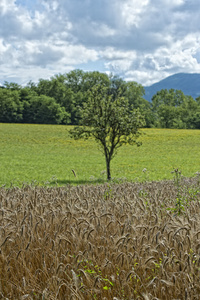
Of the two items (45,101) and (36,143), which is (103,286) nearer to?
Answer: (36,143)

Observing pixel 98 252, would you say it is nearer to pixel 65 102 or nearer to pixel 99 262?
pixel 99 262

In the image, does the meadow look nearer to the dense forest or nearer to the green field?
the green field

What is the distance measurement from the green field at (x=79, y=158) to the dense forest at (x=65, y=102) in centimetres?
2650

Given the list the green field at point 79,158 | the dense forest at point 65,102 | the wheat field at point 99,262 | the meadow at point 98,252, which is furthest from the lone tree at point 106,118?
the dense forest at point 65,102

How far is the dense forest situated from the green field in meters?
26.5

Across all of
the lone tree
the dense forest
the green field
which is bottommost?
the green field

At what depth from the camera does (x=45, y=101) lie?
305 ft

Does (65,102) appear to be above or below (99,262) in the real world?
above

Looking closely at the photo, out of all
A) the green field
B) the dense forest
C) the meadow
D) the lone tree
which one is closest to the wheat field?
the meadow

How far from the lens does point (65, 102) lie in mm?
104500

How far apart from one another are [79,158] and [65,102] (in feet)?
226

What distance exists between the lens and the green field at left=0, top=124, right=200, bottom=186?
25.1 m

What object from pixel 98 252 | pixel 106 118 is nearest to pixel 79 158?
pixel 106 118

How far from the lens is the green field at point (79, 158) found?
2514 cm
